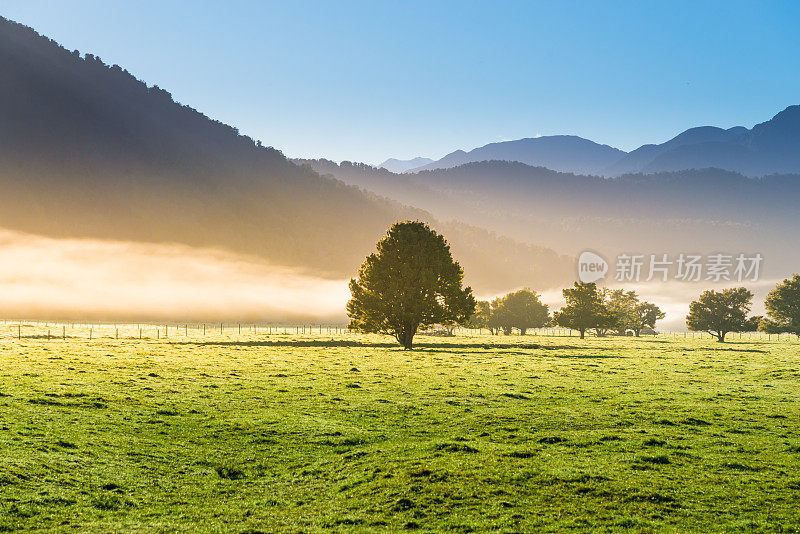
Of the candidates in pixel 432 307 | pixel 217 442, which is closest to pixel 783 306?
pixel 432 307

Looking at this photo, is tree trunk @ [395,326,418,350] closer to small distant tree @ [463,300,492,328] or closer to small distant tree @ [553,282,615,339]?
small distant tree @ [553,282,615,339]

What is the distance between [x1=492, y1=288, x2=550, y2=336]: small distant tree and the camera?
165 metres

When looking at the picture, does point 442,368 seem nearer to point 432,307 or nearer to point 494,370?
point 494,370

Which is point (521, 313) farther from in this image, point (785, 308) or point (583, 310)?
point (785, 308)

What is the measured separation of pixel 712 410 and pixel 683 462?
13884 millimetres

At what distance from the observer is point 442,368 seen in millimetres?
56625

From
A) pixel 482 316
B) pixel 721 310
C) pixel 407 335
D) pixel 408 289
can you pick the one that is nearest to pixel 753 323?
pixel 721 310

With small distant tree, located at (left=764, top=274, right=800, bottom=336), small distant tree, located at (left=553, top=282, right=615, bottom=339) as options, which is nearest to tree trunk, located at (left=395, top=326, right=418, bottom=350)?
small distant tree, located at (left=553, top=282, right=615, bottom=339)

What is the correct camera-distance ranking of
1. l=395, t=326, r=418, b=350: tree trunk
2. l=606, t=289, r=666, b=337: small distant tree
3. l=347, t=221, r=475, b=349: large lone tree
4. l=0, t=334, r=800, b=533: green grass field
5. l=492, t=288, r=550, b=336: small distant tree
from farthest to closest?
l=606, t=289, r=666, b=337: small distant tree
l=492, t=288, r=550, b=336: small distant tree
l=395, t=326, r=418, b=350: tree trunk
l=347, t=221, r=475, b=349: large lone tree
l=0, t=334, r=800, b=533: green grass field

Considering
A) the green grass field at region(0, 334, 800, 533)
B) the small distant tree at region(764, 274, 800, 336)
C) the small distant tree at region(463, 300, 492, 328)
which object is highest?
the small distant tree at region(764, 274, 800, 336)

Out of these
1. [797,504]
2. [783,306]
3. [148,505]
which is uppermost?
[783,306]

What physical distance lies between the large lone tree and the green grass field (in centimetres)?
3909

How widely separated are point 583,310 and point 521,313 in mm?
27261

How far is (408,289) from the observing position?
3425 inches
